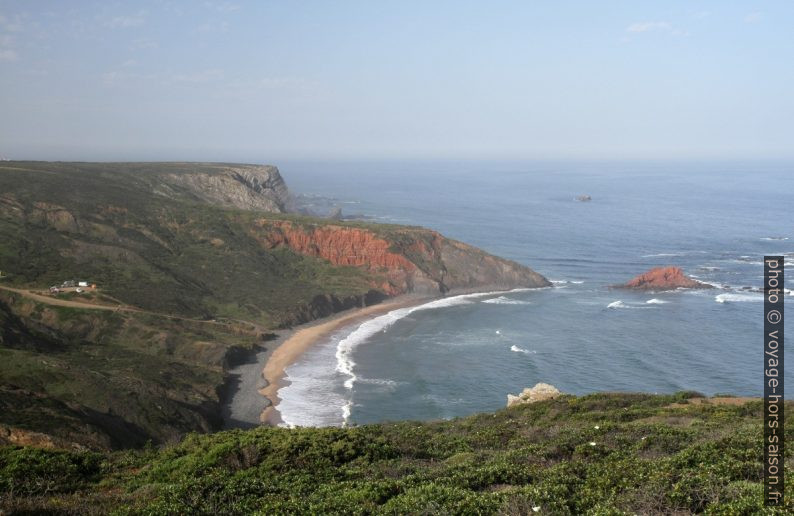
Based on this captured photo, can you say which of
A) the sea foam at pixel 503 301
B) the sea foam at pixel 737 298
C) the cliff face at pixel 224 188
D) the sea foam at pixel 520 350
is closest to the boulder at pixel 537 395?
the sea foam at pixel 520 350

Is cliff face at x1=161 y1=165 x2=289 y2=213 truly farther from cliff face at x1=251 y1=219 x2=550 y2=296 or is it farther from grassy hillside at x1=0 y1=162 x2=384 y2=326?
cliff face at x1=251 y1=219 x2=550 y2=296

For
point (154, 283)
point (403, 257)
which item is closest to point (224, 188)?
point (403, 257)

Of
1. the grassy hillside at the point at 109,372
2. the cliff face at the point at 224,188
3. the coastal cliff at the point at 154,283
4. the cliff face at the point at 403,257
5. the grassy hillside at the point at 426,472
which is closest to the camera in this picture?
the grassy hillside at the point at 426,472

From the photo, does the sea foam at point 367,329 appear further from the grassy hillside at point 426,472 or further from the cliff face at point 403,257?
the grassy hillside at point 426,472

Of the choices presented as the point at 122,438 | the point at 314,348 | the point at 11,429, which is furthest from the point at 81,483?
the point at 314,348

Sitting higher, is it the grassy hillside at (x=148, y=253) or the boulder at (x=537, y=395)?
the grassy hillside at (x=148, y=253)

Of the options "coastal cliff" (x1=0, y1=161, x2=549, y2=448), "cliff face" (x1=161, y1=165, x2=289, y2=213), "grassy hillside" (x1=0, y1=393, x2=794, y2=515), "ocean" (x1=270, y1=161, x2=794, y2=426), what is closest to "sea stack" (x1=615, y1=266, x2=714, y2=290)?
"ocean" (x1=270, y1=161, x2=794, y2=426)

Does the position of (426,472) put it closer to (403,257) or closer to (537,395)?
(537,395)
